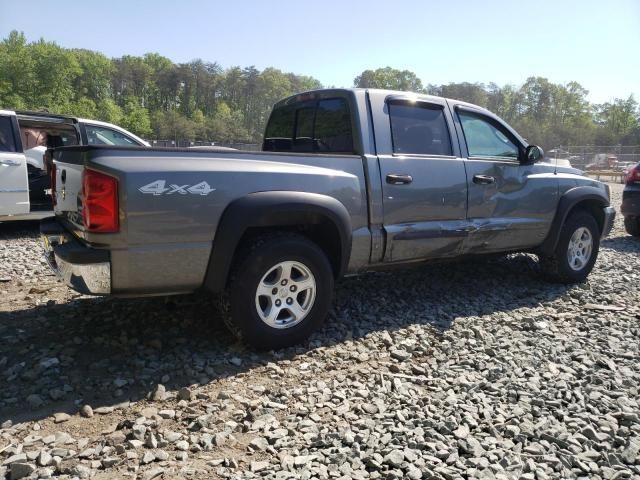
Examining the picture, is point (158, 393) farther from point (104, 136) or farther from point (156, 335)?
point (104, 136)

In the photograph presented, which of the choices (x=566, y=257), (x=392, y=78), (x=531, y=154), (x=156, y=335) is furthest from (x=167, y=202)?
(x=392, y=78)

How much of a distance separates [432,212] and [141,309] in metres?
2.64

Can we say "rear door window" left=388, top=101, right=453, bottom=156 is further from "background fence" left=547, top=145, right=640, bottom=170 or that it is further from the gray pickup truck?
"background fence" left=547, top=145, right=640, bottom=170

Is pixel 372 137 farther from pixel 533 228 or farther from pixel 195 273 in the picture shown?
pixel 533 228

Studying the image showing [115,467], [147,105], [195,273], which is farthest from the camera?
[147,105]

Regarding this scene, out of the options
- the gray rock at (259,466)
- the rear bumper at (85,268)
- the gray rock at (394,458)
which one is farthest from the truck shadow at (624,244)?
the rear bumper at (85,268)

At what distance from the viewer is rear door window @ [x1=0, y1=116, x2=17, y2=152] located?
24.2 feet

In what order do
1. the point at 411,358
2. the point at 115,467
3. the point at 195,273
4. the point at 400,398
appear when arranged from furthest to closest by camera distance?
the point at 411,358 → the point at 195,273 → the point at 400,398 → the point at 115,467

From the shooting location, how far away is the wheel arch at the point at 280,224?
318cm

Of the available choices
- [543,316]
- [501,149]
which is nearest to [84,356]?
[543,316]

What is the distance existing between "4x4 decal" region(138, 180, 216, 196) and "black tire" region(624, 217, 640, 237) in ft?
28.2

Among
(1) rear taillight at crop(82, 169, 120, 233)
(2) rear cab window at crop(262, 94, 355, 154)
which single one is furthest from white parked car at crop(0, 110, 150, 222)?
(1) rear taillight at crop(82, 169, 120, 233)

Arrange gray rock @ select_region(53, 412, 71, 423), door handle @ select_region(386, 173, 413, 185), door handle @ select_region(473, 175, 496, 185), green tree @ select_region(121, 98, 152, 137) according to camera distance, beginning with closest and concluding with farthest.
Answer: gray rock @ select_region(53, 412, 71, 423), door handle @ select_region(386, 173, 413, 185), door handle @ select_region(473, 175, 496, 185), green tree @ select_region(121, 98, 152, 137)

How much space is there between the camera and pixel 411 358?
3.56 m
